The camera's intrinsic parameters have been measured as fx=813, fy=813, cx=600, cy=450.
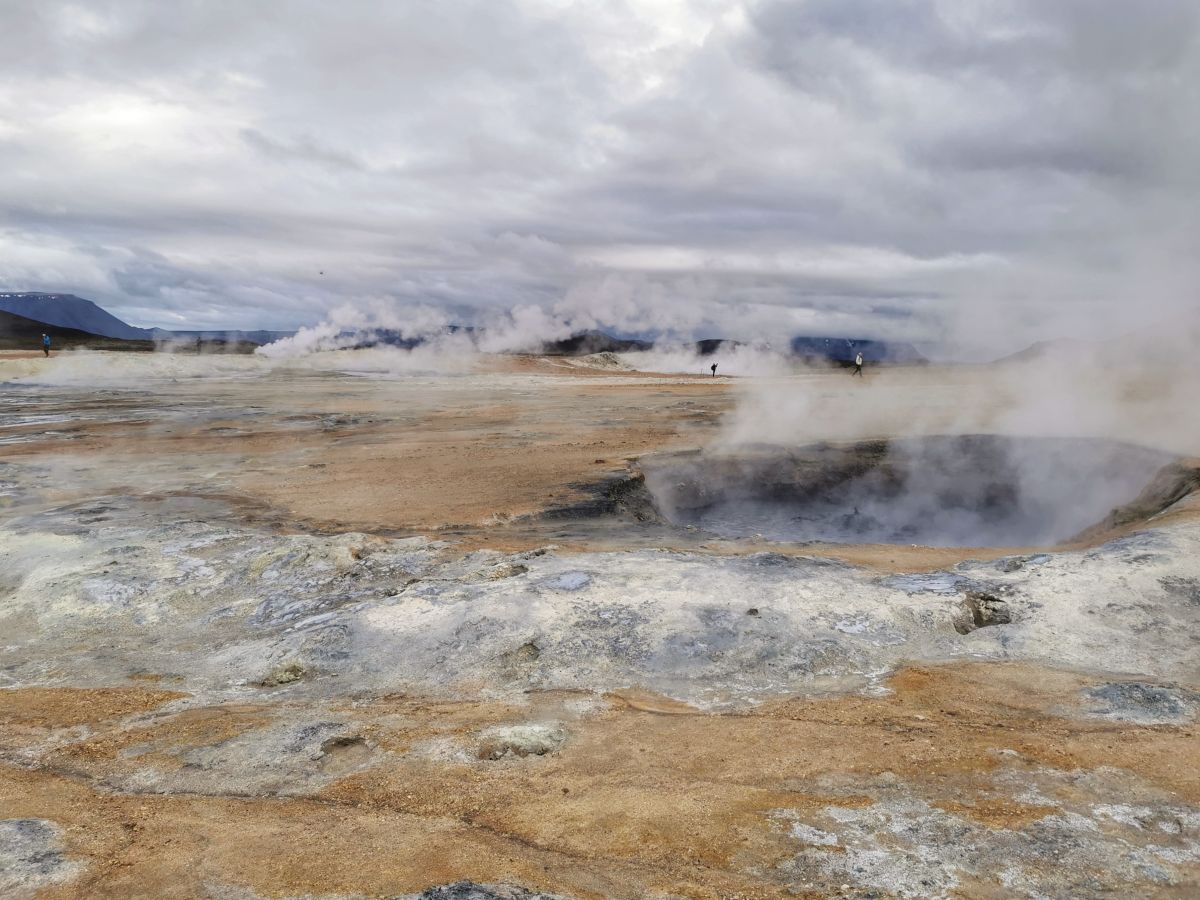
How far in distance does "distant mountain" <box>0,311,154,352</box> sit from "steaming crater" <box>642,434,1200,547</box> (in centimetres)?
6277

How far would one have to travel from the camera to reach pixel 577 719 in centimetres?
555

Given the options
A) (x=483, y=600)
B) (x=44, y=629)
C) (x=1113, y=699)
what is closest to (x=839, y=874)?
(x=1113, y=699)

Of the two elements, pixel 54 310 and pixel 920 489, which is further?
pixel 54 310

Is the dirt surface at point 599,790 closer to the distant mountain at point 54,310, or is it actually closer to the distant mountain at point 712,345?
the distant mountain at point 712,345

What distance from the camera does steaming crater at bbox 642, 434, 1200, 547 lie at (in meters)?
12.4

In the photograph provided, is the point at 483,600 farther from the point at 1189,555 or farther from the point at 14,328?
the point at 14,328

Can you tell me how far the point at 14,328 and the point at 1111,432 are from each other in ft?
304

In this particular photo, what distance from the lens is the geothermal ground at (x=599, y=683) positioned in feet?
12.9

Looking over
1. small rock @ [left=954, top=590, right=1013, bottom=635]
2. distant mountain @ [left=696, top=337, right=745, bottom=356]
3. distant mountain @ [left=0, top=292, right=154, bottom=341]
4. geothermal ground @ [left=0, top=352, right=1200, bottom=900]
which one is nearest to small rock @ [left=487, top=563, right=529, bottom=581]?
geothermal ground @ [left=0, top=352, right=1200, bottom=900]

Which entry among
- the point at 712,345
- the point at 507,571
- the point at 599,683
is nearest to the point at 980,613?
the point at 599,683

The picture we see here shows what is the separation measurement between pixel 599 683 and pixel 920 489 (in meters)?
10.1

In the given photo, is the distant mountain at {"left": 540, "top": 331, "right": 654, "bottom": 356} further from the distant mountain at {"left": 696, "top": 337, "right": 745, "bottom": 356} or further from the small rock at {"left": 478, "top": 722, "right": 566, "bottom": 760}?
the small rock at {"left": 478, "top": 722, "right": 566, "bottom": 760}

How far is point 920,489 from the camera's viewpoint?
570 inches

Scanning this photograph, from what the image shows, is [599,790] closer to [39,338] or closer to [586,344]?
[586,344]
